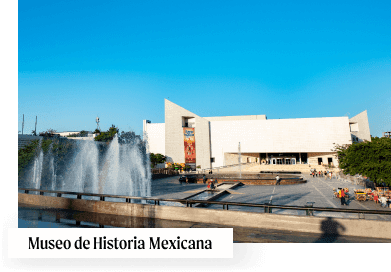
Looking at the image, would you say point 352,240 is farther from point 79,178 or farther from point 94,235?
point 79,178

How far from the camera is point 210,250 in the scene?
16.1 ft

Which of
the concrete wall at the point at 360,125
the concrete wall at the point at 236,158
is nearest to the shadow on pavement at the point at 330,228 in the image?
the concrete wall at the point at 236,158

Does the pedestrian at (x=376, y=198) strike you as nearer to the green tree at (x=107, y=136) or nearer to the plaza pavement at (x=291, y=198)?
the plaza pavement at (x=291, y=198)

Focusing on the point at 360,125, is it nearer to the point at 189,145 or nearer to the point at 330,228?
the point at 189,145

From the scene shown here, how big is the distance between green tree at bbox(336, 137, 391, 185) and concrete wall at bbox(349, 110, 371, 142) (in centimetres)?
5669

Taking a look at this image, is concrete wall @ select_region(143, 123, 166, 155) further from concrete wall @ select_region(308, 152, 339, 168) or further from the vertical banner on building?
concrete wall @ select_region(308, 152, 339, 168)

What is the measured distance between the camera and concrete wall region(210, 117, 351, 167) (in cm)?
5723

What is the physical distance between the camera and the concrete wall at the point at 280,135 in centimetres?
5723

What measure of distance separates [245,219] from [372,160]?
13.1 meters

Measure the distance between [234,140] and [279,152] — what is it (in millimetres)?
11491

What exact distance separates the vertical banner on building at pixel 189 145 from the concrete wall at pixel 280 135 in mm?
6182

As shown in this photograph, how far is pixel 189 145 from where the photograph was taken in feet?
199

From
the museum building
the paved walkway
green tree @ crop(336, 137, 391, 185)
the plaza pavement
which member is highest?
the museum building

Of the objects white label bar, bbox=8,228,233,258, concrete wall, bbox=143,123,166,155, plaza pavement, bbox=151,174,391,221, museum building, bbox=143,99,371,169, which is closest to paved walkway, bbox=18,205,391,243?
white label bar, bbox=8,228,233,258
